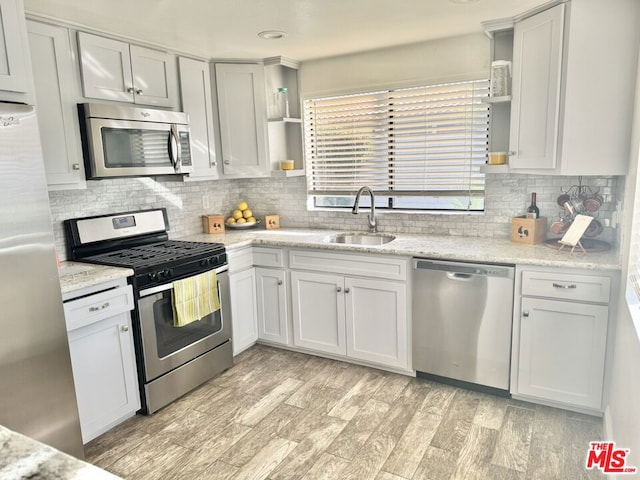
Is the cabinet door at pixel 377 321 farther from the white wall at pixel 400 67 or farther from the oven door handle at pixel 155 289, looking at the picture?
the white wall at pixel 400 67

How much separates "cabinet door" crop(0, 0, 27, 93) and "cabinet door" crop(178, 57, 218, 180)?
1.54 meters

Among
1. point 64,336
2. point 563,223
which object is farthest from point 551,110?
point 64,336

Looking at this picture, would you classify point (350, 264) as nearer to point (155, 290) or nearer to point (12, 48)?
Answer: point (155, 290)

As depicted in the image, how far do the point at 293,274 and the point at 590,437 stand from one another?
2.11 metres

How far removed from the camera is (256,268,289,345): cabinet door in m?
3.60

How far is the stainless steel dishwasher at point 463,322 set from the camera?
277 cm

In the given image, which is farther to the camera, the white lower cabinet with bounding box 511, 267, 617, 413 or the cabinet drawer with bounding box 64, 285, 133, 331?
the white lower cabinet with bounding box 511, 267, 617, 413

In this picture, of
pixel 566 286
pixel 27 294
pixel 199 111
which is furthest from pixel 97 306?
pixel 566 286

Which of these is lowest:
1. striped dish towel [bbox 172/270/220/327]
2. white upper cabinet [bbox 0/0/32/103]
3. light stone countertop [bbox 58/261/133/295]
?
striped dish towel [bbox 172/270/220/327]

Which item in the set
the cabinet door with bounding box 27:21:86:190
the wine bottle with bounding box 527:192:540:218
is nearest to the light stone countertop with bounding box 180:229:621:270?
the wine bottle with bounding box 527:192:540:218

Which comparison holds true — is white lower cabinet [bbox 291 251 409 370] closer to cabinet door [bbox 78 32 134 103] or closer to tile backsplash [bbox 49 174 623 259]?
tile backsplash [bbox 49 174 623 259]

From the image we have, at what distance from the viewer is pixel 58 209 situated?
2.92m

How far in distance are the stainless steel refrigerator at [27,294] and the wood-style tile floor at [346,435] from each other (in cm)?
58

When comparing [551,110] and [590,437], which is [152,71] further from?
[590,437]
